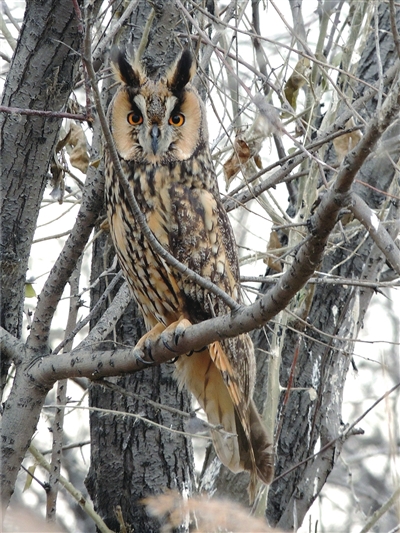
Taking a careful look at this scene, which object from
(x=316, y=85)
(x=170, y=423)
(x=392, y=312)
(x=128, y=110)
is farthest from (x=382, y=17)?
(x=392, y=312)

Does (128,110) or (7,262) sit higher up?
(128,110)

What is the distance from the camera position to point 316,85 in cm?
392

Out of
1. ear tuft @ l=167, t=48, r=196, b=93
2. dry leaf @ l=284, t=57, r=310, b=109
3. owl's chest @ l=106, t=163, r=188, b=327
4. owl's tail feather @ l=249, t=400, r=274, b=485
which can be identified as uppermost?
dry leaf @ l=284, t=57, r=310, b=109

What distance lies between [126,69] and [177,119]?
0.28 m

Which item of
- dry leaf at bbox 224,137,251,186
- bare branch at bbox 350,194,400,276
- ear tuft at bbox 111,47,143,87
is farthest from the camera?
dry leaf at bbox 224,137,251,186

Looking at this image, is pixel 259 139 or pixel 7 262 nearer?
pixel 7 262

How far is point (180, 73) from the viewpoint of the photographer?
292cm

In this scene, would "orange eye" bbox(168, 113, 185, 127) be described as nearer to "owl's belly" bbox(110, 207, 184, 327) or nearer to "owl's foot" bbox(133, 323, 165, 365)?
"owl's belly" bbox(110, 207, 184, 327)

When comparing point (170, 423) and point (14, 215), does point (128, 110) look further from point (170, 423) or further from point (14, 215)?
point (170, 423)

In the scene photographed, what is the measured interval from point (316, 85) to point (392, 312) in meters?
3.68

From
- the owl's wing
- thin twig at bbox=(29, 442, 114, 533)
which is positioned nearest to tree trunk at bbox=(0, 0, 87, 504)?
thin twig at bbox=(29, 442, 114, 533)

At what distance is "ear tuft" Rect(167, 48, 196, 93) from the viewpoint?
291cm

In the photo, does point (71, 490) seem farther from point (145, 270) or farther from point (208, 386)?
point (145, 270)

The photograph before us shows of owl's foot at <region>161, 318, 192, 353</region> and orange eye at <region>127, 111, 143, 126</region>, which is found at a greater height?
orange eye at <region>127, 111, 143, 126</region>
